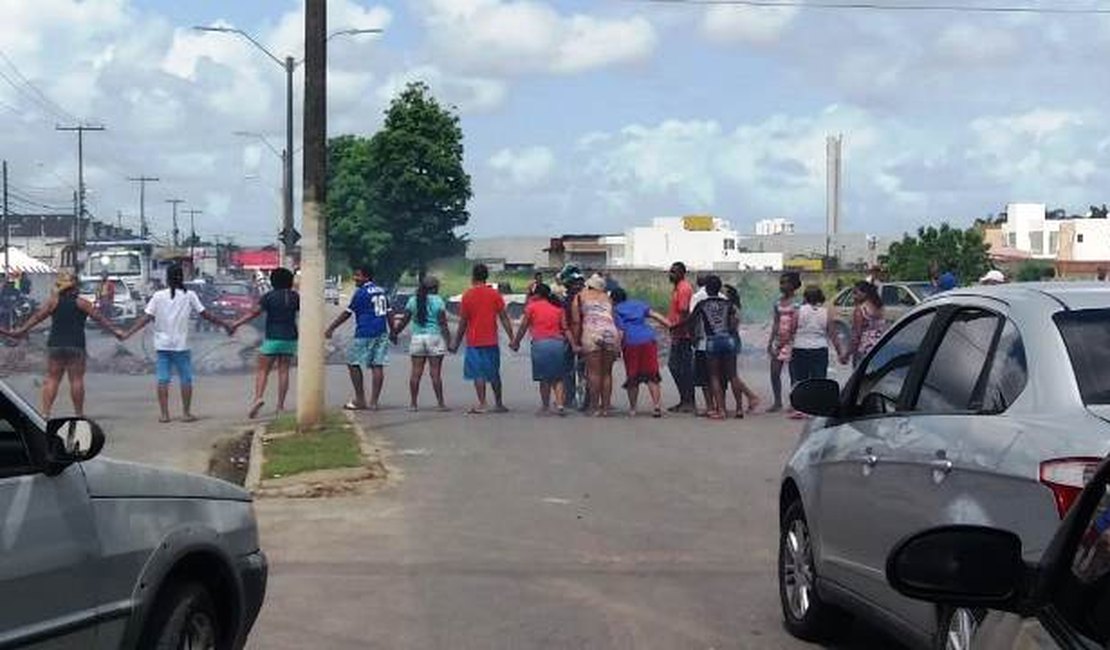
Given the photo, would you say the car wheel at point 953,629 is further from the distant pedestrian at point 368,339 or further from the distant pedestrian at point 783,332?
the distant pedestrian at point 368,339

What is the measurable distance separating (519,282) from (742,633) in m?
49.0

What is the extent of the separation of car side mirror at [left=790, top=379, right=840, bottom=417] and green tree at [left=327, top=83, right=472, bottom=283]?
34.9 m

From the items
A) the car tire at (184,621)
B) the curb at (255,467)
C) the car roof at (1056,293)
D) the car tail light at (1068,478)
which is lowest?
the curb at (255,467)

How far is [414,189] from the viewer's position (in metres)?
42.8

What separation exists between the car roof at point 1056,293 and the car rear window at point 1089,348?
59mm

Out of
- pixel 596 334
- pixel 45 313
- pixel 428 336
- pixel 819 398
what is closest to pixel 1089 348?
Result: pixel 819 398

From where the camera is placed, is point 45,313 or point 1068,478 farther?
point 45,313

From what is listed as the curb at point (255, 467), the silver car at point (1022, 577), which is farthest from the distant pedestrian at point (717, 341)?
the silver car at point (1022, 577)

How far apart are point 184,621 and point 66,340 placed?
11.3m

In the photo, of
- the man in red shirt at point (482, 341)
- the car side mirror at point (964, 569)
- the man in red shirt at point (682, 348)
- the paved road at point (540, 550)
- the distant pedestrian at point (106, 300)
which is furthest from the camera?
the distant pedestrian at point (106, 300)

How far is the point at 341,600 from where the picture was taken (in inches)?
329

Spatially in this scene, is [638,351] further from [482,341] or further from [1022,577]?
[1022,577]

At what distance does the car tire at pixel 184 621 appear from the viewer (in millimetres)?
5375

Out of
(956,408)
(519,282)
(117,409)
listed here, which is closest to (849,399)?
(956,408)
